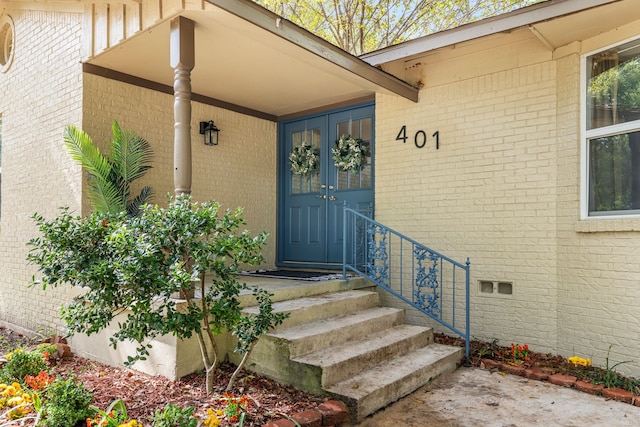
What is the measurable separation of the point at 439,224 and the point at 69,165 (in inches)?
149

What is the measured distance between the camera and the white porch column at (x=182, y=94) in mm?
3395

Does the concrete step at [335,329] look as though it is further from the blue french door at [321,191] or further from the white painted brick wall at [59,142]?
the white painted brick wall at [59,142]

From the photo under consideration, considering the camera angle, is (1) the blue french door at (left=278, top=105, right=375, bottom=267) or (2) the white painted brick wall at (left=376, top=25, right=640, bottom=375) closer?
(2) the white painted brick wall at (left=376, top=25, right=640, bottom=375)

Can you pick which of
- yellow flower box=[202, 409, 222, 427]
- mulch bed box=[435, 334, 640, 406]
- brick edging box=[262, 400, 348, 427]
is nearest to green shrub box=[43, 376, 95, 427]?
yellow flower box=[202, 409, 222, 427]

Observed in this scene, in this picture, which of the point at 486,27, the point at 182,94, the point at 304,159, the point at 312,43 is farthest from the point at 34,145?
the point at 486,27

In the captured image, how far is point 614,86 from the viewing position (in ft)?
12.2

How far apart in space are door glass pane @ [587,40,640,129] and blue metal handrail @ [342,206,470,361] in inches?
68.5

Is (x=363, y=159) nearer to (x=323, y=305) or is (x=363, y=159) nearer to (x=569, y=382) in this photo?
(x=323, y=305)

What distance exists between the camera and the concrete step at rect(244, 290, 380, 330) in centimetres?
364

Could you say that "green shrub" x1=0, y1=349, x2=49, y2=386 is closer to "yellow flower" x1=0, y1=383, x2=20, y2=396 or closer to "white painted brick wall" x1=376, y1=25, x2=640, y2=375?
"yellow flower" x1=0, y1=383, x2=20, y2=396

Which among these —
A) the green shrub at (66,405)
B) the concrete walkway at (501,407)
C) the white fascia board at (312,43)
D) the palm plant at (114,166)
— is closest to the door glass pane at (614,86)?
the white fascia board at (312,43)

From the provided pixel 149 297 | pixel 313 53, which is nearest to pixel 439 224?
pixel 313 53

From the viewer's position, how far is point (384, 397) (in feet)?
9.97

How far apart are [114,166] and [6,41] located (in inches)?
121
